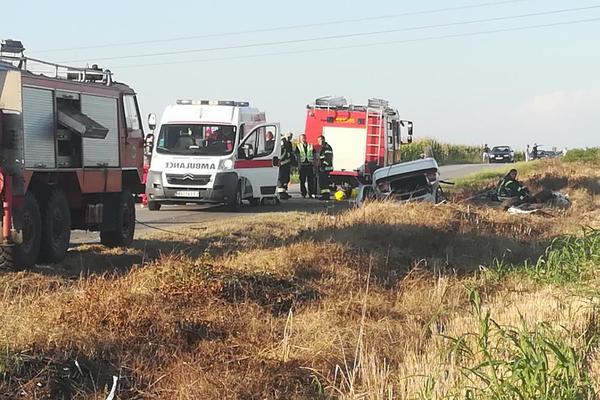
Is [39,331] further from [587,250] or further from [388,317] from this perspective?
[587,250]

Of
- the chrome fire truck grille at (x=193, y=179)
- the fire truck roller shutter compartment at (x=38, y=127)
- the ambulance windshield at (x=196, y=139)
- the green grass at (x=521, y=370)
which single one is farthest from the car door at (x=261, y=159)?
the green grass at (x=521, y=370)

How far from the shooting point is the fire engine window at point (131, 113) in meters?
15.6

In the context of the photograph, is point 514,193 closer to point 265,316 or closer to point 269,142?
point 269,142

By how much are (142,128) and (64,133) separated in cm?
311

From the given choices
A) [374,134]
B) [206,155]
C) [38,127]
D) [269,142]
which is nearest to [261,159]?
[269,142]

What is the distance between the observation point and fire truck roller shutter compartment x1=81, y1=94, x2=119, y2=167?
14000 millimetres

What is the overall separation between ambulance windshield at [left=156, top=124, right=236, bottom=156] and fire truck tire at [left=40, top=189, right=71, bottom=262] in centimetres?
937

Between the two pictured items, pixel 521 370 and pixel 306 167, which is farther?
pixel 306 167

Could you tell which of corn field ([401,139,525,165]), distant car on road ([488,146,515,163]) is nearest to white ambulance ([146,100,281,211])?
corn field ([401,139,525,165])

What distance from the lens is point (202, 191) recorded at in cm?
2236

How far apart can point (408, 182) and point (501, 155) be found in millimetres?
55848

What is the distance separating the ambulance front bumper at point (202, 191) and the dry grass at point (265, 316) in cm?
621

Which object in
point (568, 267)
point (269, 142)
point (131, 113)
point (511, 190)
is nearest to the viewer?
point (568, 267)

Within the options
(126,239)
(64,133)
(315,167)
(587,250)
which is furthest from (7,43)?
(315,167)
